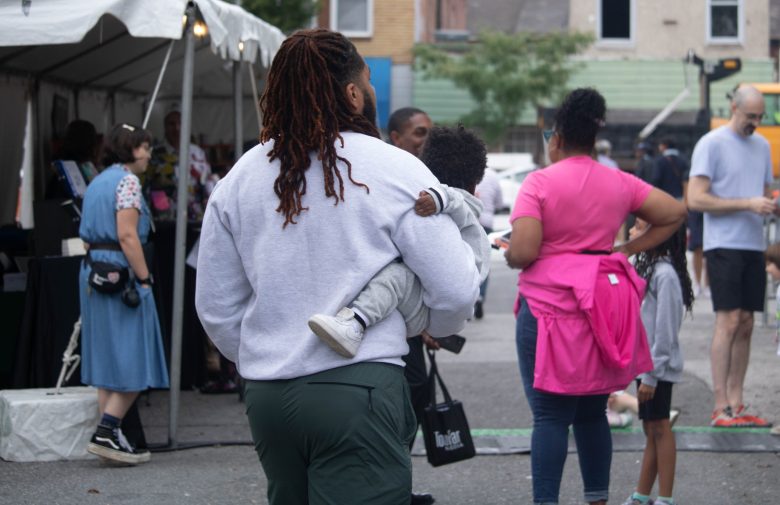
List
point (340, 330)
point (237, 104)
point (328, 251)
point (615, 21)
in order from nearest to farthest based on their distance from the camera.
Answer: point (340, 330)
point (328, 251)
point (237, 104)
point (615, 21)

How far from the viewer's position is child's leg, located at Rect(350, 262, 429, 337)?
9.79ft

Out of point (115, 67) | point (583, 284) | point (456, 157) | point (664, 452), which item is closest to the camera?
point (583, 284)

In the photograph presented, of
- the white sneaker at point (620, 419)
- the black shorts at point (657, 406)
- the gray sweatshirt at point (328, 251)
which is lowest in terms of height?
the white sneaker at point (620, 419)

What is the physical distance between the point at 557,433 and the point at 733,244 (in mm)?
2985

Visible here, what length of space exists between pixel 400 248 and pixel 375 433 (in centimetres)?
45

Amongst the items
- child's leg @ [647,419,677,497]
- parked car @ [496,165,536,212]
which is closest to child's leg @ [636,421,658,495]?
child's leg @ [647,419,677,497]

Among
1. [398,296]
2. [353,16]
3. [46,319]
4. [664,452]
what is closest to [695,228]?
[46,319]

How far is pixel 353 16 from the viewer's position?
30.8 metres

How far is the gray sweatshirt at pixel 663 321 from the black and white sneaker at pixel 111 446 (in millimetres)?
2825

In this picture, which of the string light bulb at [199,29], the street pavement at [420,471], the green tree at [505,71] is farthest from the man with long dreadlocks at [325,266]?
the green tree at [505,71]

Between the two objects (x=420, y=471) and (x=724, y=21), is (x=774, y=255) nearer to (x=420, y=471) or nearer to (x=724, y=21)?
(x=420, y=471)

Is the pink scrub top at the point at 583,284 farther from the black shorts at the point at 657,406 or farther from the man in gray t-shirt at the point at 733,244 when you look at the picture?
the man in gray t-shirt at the point at 733,244

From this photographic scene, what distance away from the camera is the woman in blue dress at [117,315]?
6730 millimetres

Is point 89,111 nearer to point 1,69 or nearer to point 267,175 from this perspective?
point 1,69
